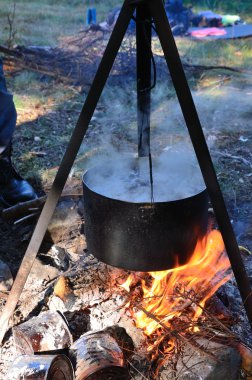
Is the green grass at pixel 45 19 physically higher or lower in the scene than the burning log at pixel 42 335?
lower

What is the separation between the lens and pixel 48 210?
224 centimetres

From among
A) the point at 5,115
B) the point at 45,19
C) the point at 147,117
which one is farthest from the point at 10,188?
the point at 45,19

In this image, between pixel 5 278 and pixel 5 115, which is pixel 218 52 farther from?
pixel 5 278

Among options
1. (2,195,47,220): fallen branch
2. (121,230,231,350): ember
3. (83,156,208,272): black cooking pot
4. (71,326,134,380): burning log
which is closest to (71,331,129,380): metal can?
(71,326,134,380): burning log

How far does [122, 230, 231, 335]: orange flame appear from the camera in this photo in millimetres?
2288

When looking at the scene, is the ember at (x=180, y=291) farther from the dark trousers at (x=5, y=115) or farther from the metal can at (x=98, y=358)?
the dark trousers at (x=5, y=115)

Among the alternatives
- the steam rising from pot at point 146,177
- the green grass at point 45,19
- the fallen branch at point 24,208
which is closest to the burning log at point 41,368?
the steam rising from pot at point 146,177

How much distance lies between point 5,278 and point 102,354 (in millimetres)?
953

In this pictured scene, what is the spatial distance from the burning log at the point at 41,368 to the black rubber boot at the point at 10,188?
1.73m

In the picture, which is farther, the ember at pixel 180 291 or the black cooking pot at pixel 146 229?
the ember at pixel 180 291

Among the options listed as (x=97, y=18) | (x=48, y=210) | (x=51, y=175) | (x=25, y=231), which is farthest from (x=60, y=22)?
(x=48, y=210)

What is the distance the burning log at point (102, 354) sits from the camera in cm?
206

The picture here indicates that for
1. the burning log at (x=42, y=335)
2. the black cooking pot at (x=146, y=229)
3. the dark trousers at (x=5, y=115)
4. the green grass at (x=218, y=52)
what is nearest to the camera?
the black cooking pot at (x=146, y=229)

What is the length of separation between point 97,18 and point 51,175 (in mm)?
7772
